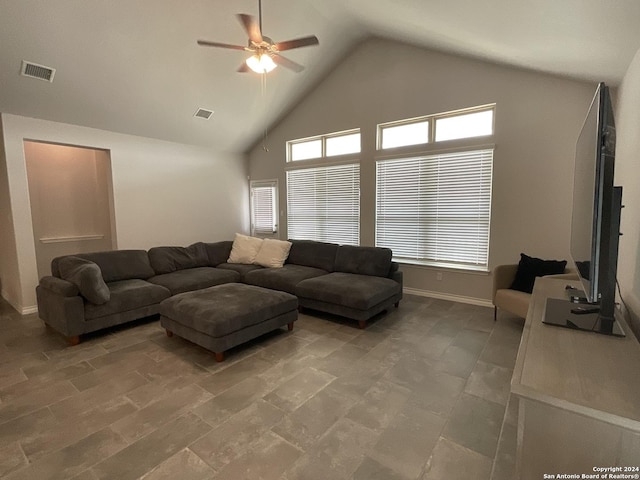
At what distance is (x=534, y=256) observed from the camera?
380cm

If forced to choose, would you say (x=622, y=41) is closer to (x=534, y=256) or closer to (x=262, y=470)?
(x=534, y=256)

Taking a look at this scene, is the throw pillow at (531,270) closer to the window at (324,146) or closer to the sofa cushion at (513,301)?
the sofa cushion at (513,301)

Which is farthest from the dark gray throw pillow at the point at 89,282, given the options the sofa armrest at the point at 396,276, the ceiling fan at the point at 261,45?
the sofa armrest at the point at 396,276

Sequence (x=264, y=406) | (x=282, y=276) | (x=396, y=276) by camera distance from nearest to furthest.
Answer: (x=264, y=406) → (x=396, y=276) → (x=282, y=276)

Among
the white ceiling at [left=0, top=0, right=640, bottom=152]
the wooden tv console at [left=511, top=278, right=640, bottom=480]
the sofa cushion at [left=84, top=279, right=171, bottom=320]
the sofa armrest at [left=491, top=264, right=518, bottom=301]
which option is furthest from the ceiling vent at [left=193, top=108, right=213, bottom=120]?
the wooden tv console at [left=511, top=278, right=640, bottom=480]

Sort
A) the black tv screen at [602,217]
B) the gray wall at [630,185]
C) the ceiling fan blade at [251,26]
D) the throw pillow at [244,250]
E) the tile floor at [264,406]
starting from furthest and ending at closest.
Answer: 1. the throw pillow at [244,250]
2. the ceiling fan blade at [251,26]
3. the gray wall at [630,185]
4. the tile floor at [264,406]
5. the black tv screen at [602,217]

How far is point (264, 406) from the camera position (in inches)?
83.9

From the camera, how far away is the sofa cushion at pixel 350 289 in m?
3.47

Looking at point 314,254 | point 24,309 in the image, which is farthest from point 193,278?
point 24,309

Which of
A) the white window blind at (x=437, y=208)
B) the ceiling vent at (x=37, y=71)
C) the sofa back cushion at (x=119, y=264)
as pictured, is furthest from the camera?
the white window blind at (x=437, y=208)

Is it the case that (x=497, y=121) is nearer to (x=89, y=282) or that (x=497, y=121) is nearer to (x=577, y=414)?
(x=577, y=414)

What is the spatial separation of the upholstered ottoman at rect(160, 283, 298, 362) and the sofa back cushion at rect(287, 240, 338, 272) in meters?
1.47

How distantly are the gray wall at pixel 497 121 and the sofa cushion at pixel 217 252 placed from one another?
2.42 metres

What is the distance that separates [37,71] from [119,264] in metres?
2.33
